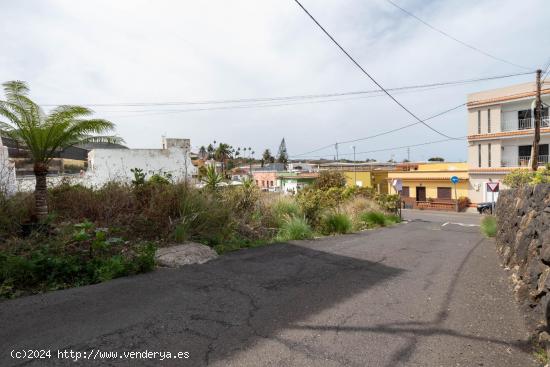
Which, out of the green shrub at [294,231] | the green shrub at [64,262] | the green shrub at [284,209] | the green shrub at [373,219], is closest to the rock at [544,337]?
the green shrub at [64,262]

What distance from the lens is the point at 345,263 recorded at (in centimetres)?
682

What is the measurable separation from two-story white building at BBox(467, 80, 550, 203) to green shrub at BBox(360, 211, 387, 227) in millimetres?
23824

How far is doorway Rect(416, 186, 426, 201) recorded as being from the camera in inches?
1560

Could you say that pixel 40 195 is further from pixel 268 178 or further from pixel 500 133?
pixel 268 178

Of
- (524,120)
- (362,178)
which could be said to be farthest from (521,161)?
(362,178)

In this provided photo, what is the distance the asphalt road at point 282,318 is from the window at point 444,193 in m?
34.7

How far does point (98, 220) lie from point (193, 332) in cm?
538

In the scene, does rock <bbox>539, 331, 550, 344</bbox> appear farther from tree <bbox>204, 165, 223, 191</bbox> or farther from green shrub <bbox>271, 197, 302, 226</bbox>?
tree <bbox>204, 165, 223, 191</bbox>

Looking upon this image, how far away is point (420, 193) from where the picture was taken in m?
39.9

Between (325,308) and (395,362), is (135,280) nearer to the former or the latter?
(325,308)

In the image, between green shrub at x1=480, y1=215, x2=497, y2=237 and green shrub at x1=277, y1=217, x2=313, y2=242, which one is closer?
green shrub at x1=277, y1=217, x2=313, y2=242

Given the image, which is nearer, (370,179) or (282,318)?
(282,318)

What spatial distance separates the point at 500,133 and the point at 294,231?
108 feet

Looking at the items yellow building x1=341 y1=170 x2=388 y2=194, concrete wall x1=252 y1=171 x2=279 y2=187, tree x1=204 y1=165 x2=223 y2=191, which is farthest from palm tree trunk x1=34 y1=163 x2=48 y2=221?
concrete wall x1=252 y1=171 x2=279 y2=187
